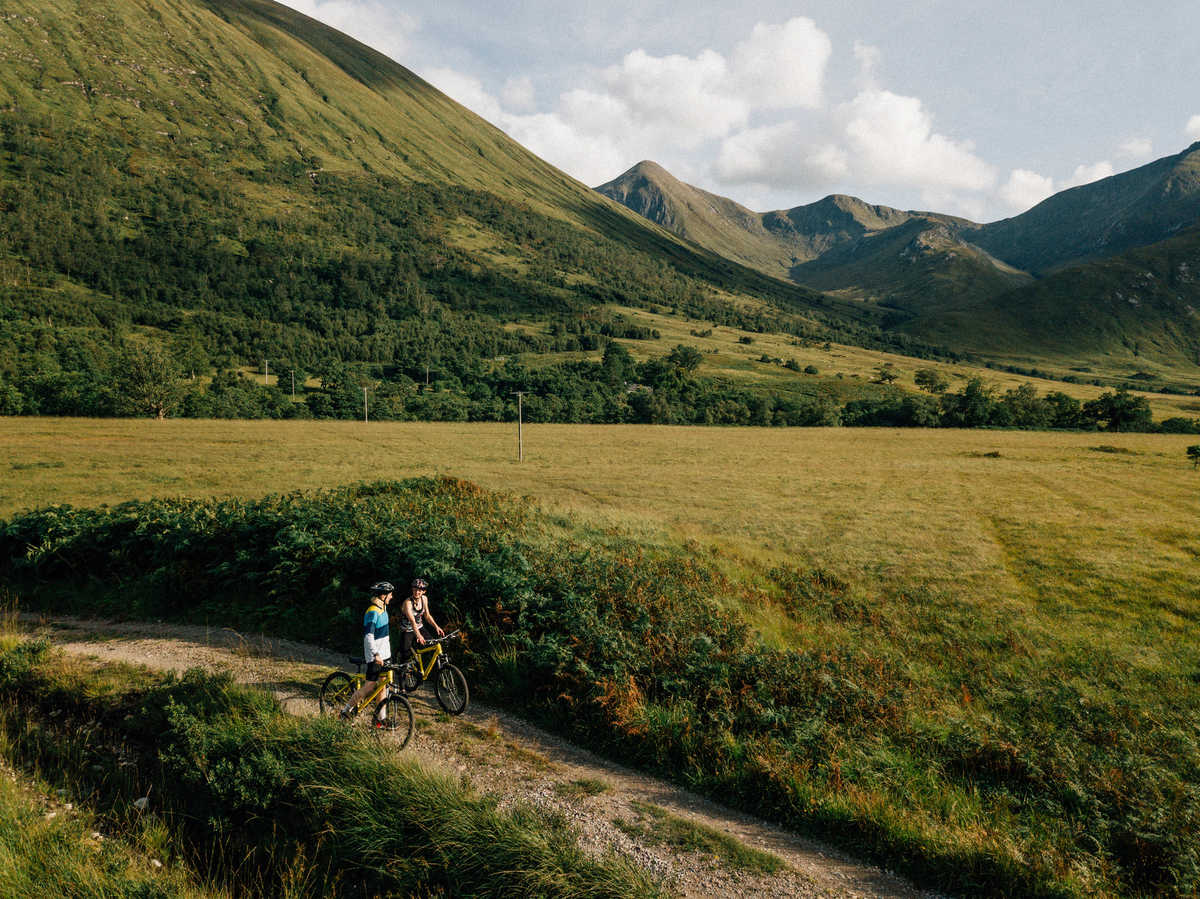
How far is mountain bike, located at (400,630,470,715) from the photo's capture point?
464 inches

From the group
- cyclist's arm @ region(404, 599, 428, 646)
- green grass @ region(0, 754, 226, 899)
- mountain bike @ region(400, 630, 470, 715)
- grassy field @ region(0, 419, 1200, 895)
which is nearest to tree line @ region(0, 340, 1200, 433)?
grassy field @ region(0, 419, 1200, 895)

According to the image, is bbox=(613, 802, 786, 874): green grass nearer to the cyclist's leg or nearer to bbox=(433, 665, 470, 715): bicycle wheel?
bbox=(433, 665, 470, 715): bicycle wheel

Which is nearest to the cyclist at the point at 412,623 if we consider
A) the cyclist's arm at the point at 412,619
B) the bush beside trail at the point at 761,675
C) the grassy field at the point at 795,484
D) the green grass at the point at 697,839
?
the cyclist's arm at the point at 412,619

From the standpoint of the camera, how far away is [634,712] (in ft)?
36.4

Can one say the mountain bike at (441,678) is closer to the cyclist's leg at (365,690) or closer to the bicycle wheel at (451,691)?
the bicycle wheel at (451,691)

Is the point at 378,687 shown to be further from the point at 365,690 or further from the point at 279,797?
the point at 279,797

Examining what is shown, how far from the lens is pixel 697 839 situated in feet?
28.2

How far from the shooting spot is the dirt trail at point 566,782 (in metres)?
8.02

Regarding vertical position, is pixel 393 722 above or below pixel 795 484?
above

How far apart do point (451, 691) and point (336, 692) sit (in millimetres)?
2190

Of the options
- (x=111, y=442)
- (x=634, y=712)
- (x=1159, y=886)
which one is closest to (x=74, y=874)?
(x=634, y=712)

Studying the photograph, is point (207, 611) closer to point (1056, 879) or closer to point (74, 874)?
point (74, 874)

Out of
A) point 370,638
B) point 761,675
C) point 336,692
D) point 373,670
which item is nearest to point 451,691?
point 373,670

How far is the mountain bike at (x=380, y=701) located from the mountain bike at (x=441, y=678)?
515 mm
